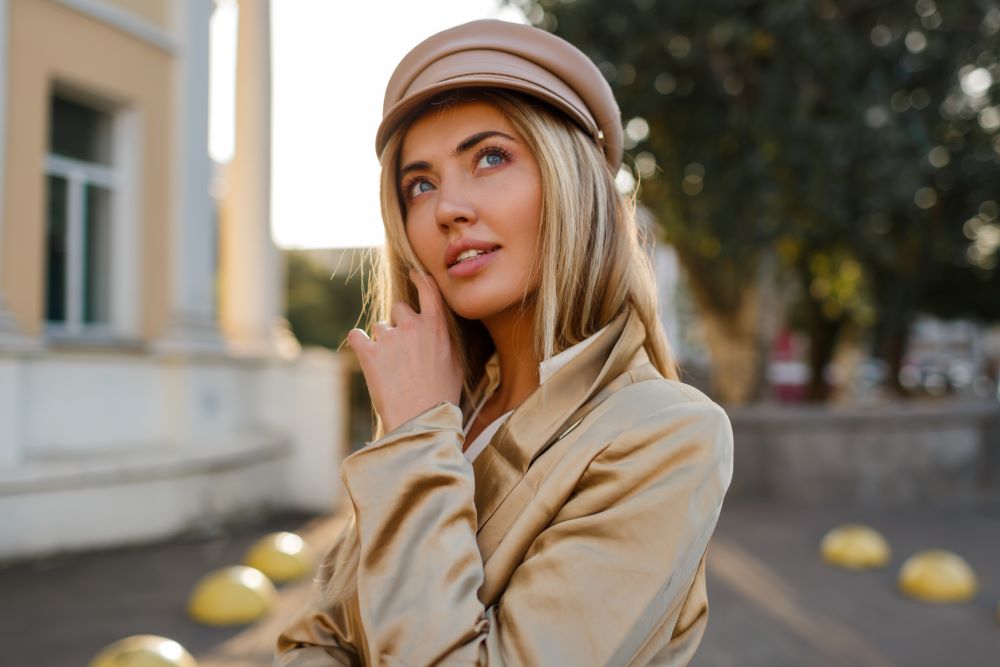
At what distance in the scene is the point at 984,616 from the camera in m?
5.51

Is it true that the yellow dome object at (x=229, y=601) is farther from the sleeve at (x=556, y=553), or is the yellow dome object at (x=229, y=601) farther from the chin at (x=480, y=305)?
the sleeve at (x=556, y=553)

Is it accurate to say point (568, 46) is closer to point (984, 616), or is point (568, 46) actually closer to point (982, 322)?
point (984, 616)

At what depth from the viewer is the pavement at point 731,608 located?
463 cm

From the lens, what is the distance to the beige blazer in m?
1.20

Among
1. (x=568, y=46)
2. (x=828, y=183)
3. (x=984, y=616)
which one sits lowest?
(x=984, y=616)

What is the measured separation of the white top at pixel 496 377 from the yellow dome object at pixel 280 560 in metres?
4.97

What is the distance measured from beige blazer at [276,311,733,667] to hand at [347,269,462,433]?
83 mm

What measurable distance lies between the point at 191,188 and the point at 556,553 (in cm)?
838

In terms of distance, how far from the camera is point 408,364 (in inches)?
60.9

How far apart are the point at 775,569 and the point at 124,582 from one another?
4.94 meters

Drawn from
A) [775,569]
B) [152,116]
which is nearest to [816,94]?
[775,569]

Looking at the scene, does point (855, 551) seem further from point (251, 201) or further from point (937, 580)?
point (251, 201)

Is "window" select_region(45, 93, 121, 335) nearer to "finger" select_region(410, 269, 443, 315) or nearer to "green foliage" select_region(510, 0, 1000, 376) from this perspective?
"green foliage" select_region(510, 0, 1000, 376)

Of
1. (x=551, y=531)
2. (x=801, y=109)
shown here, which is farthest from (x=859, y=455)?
(x=551, y=531)
